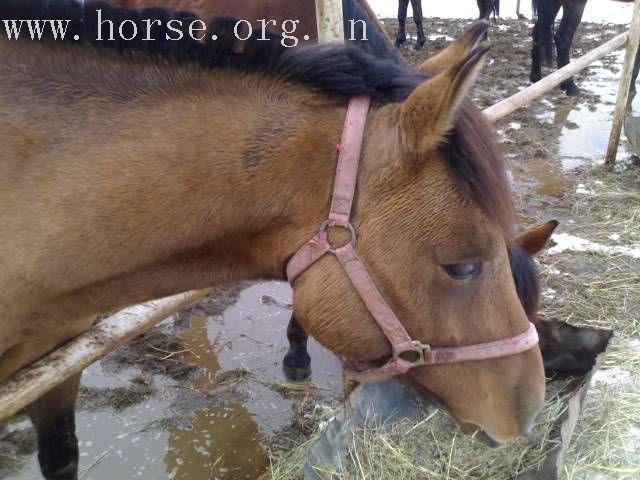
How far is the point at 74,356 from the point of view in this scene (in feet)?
5.50

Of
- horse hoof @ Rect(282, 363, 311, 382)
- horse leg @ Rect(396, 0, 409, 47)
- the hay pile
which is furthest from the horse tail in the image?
horse hoof @ Rect(282, 363, 311, 382)

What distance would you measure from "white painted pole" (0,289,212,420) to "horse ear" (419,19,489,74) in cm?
116

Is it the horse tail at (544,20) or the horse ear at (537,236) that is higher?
the horse tail at (544,20)

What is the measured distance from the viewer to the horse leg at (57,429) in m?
2.06

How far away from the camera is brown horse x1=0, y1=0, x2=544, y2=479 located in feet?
4.20

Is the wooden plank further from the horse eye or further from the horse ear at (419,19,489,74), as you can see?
the horse eye

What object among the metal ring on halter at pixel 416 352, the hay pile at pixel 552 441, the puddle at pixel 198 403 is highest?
the metal ring on halter at pixel 416 352

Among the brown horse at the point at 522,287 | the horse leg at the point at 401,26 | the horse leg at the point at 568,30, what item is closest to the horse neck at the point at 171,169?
the brown horse at the point at 522,287

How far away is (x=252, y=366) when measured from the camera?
3154mm

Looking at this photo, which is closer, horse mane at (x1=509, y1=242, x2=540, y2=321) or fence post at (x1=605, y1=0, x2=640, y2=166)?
horse mane at (x1=509, y1=242, x2=540, y2=321)

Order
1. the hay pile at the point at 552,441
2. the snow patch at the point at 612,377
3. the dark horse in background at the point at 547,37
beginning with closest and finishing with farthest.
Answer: the hay pile at the point at 552,441 → the snow patch at the point at 612,377 → the dark horse in background at the point at 547,37

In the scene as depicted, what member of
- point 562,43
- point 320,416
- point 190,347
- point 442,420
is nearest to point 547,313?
point 442,420

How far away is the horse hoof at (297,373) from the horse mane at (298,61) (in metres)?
1.92

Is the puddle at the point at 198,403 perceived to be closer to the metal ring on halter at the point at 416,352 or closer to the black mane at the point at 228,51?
the metal ring on halter at the point at 416,352
